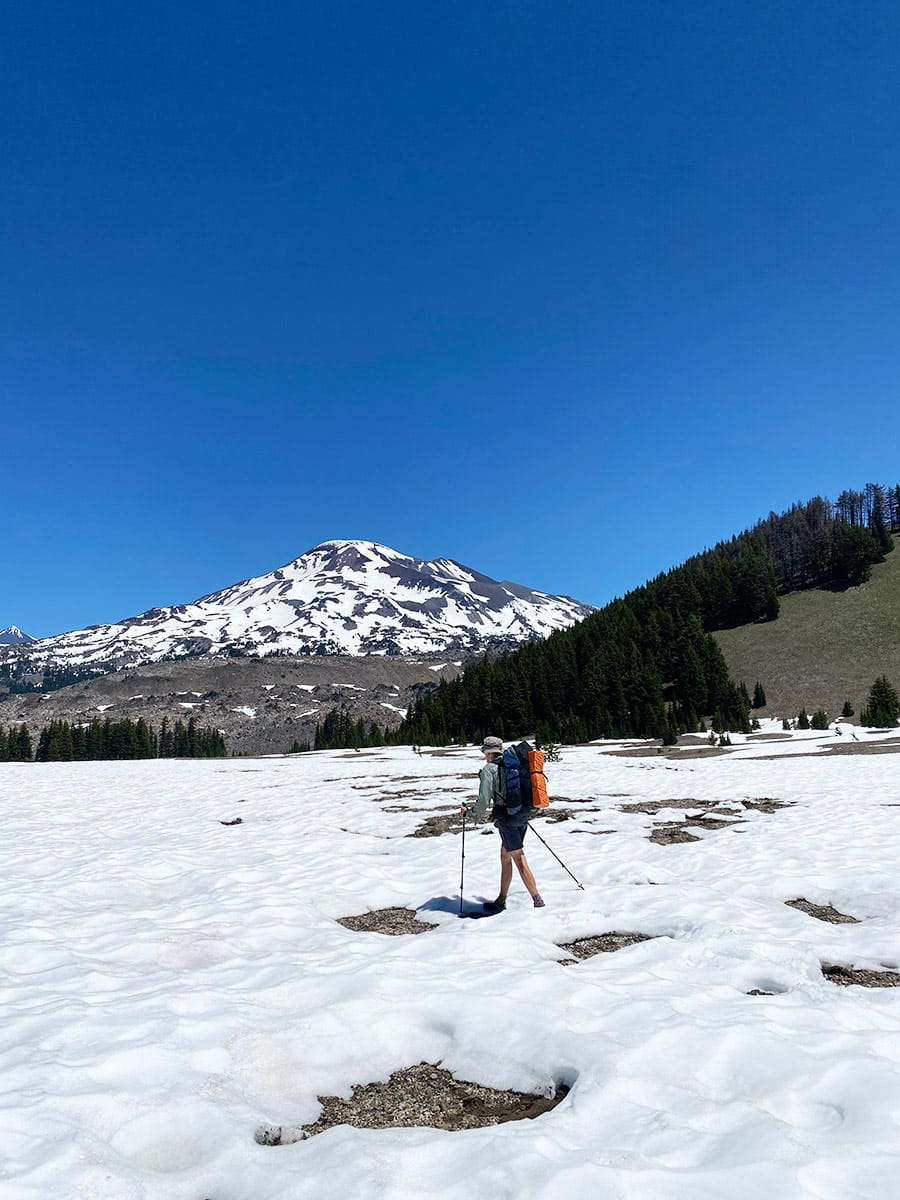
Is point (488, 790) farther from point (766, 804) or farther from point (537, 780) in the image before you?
point (766, 804)

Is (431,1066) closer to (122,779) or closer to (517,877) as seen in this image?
(517,877)

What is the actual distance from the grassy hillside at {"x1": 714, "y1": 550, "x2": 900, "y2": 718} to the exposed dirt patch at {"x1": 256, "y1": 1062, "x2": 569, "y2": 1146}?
322 feet

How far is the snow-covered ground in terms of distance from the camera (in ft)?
12.0

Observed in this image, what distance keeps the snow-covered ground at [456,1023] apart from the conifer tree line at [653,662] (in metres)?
63.4

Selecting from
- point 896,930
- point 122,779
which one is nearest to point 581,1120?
point 896,930

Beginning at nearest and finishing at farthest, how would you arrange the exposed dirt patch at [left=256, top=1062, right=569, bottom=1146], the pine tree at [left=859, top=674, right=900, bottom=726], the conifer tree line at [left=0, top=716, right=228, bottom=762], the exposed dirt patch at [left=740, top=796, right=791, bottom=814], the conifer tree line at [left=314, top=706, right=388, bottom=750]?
the exposed dirt patch at [left=256, top=1062, right=569, bottom=1146], the exposed dirt patch at [left=740, top=796, right=791, bottom=814], the pine tree at [left=859, top=674, right=900, bottom=726], the conifer tree line at [left=314, top=706, right=388, bottom=750], the conifer tree line at [left=0, top=716, right=228, bottom=762]

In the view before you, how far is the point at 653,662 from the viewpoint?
103000 mm

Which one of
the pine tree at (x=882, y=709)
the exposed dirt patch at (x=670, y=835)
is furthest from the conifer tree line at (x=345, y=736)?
the exposed dirt patch at (x=670, y=835)

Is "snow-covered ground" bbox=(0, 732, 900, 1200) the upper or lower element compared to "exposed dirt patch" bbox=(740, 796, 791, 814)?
upper

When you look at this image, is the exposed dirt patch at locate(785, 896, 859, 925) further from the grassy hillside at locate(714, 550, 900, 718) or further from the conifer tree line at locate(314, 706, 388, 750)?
the conifer tree line at locate(314, 706, 388, 750)

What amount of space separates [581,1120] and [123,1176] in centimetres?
277

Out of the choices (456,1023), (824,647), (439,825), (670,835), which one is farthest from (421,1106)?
(824,647)

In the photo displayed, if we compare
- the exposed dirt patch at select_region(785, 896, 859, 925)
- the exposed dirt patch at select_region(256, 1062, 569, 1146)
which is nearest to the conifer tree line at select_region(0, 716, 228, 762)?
the exposed dirt patch at select_region(785, 896, 859, 925)

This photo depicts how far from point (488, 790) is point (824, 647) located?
11909cm
